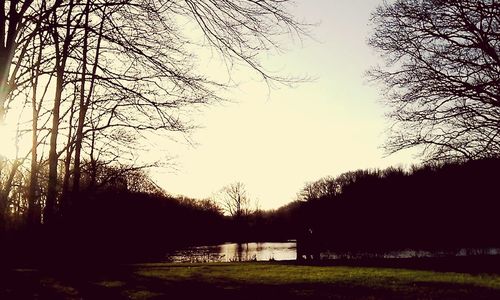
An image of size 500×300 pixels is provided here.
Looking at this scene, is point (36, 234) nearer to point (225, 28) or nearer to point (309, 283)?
point (309, 283)

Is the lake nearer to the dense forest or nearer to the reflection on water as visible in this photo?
the reflection on water

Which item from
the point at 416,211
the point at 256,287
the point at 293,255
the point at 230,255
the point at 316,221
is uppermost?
the point at 416,211

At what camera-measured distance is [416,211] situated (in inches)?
2357

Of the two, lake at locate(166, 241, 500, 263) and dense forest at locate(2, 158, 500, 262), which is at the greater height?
dense forest at locate(2, 158, 500, 262)

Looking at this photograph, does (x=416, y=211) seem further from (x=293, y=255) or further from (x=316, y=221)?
(x=293, y=255)

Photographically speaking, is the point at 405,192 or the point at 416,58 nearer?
the point at 416,58

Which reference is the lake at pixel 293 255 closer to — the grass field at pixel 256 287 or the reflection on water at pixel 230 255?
the reflection on water at pixel 230 255

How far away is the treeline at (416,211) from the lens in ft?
88.6

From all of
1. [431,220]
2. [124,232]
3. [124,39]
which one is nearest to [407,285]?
[124,39]

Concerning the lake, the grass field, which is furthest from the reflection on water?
the grass field

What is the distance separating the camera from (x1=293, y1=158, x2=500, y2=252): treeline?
27005mm

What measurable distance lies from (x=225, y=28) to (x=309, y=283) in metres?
6.12

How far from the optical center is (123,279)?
11.2 meters

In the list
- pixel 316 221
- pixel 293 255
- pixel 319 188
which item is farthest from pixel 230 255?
pixel 319 188
